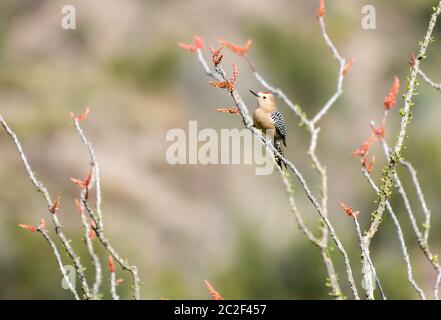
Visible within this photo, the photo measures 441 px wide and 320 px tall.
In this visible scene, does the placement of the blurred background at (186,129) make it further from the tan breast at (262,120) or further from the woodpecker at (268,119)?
the tan breast at (262,120)

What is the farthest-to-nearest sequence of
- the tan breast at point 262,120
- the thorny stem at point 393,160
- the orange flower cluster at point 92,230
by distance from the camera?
the tan breast at point 262,120
the orange flower cluster at point 92,230
the thorny stem at point 393,160

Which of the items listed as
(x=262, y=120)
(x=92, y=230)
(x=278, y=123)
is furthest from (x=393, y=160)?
(x=278, y=123)

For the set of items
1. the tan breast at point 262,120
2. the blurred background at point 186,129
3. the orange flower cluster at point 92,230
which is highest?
the blurred background at point 186,129

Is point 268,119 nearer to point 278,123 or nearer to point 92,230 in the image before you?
point 278,123

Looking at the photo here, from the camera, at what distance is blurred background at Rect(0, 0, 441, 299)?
22266 mm

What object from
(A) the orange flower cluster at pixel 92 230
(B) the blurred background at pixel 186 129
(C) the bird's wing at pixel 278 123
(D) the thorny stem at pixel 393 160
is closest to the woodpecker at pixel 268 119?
(C) the bird's wing at pixel 278 123

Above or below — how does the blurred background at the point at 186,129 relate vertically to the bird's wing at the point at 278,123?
above

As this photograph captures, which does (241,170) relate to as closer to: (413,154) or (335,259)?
(413,154)

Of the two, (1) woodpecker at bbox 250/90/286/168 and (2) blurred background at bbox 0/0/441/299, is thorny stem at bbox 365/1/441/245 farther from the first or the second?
(2) blurred background at bbox 0/0/441/299

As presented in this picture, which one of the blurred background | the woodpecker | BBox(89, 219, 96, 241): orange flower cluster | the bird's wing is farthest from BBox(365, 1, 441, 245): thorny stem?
the blurred background

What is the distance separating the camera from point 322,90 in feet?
116

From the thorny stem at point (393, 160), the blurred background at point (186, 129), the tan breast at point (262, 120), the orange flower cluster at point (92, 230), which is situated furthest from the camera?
the blurred background at point (186, 129)

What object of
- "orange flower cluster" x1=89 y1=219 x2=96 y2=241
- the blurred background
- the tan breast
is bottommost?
"orange flower cluster" x1=89 y1=219 x2=96 y2=241

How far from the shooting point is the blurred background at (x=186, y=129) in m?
22.3
